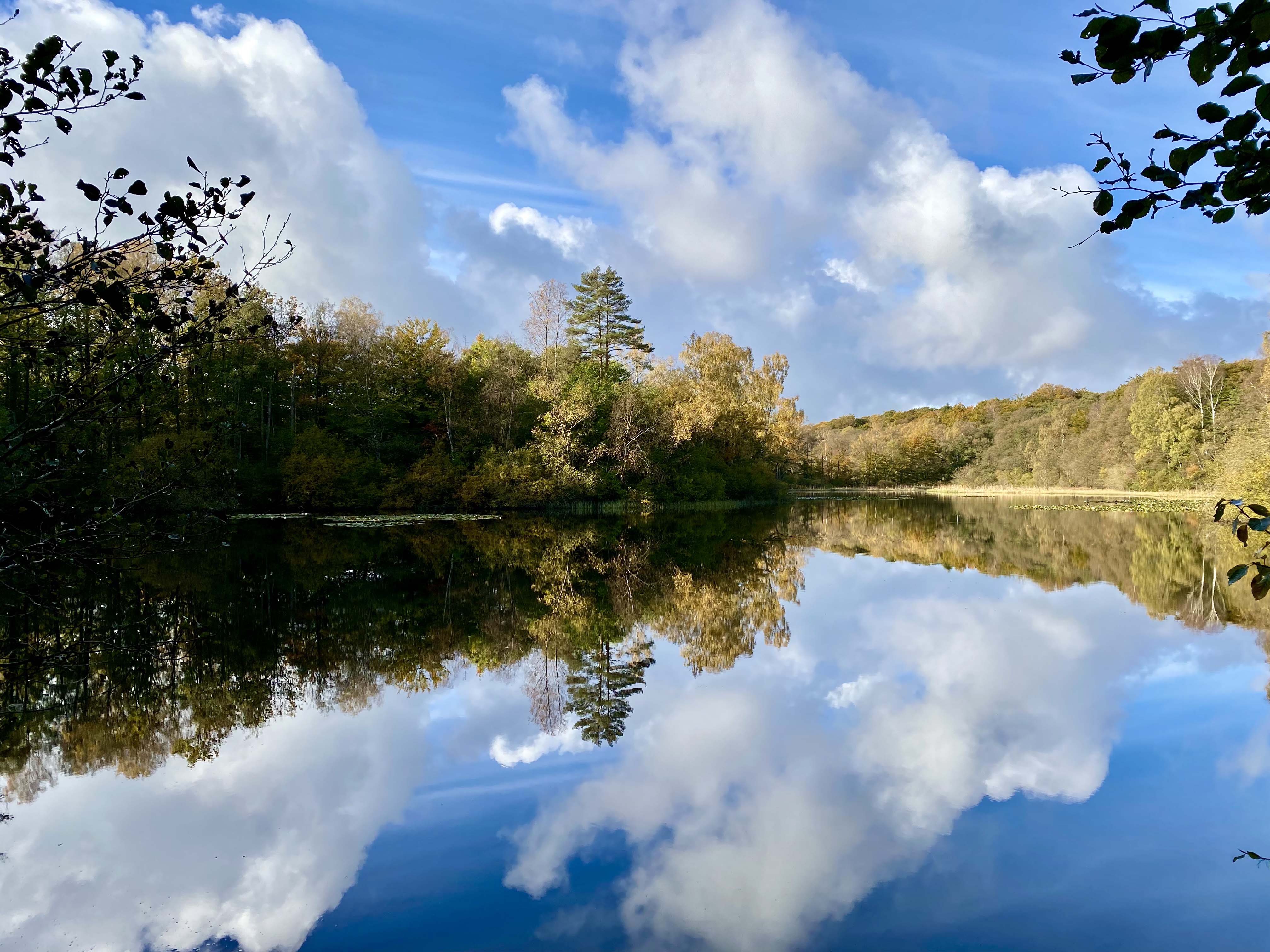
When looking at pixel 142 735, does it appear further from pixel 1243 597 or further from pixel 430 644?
pixel 1243 597

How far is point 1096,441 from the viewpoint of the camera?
55719mm

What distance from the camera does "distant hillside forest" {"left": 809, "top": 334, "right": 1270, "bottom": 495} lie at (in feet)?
130

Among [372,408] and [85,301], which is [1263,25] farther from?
[372,408]

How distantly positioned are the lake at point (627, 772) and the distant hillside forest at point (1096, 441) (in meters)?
15.5

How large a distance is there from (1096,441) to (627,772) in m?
61.5

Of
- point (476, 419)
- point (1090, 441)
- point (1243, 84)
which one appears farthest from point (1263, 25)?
point (1090, 441)

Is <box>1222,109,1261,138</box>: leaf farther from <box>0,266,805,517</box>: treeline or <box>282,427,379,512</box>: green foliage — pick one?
<box>282,427,379,512</box>: green foliage

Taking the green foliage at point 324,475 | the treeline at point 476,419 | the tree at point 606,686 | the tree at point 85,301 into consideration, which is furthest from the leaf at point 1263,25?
the green foliage at point 324,475

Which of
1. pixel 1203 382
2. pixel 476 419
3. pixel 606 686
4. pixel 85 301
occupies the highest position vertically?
pixel 1203 382

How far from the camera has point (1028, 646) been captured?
29.3ft

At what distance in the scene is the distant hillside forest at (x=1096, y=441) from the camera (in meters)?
39.7

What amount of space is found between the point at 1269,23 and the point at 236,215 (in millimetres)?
3170

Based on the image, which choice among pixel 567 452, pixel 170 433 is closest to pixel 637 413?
pixel 567 452

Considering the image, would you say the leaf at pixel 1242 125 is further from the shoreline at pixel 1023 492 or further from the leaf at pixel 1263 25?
the shoreline at pixel 1023 492
